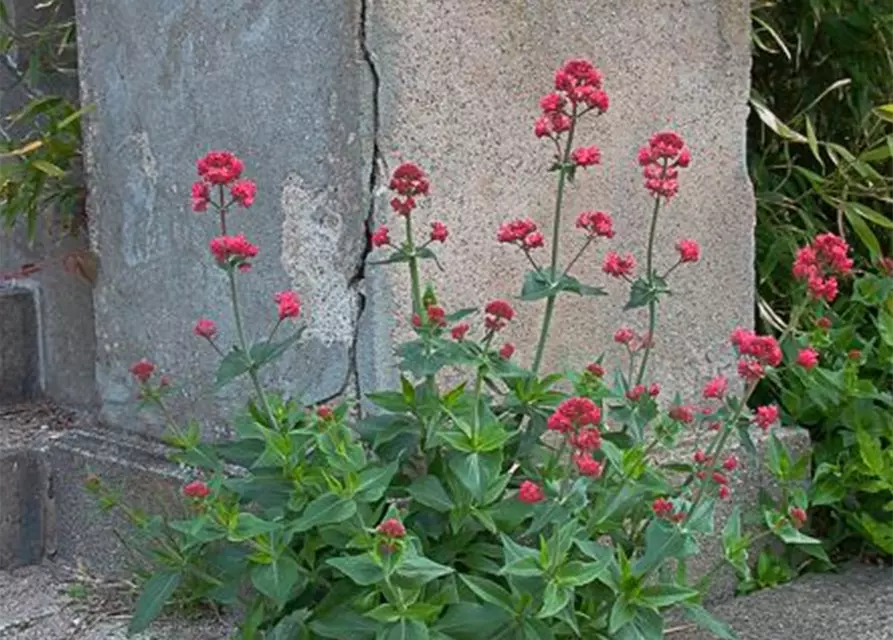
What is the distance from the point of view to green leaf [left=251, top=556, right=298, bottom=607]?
199cm

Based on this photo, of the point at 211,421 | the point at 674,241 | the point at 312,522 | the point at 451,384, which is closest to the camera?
the point at 312,522

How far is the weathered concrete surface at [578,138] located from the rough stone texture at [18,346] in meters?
1.04

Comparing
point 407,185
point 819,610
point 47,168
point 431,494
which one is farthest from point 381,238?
point 819,610

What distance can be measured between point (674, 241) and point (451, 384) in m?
0.61

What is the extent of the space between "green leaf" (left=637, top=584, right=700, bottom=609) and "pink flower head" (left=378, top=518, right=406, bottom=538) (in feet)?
1.26

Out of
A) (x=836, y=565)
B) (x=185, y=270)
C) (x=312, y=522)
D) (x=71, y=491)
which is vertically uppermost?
(x=185, y=270)

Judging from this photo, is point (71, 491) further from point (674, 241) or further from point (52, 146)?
point (674, 241)

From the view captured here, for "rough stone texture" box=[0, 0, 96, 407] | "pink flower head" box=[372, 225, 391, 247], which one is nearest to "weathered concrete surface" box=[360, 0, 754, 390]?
"pink flower head" box=[372, 225, 391, 247]

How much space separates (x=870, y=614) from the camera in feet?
9.10

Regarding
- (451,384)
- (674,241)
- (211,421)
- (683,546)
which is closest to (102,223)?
(211,421)

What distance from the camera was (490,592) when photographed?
201 cm

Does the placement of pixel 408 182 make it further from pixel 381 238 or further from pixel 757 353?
pixel 757 353

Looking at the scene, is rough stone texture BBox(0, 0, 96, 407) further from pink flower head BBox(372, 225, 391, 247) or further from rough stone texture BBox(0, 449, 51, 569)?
pink flower head BBox(372, 225, 391, 247)

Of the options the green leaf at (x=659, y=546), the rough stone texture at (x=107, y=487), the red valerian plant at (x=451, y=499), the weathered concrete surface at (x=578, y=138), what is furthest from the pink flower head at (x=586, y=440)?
the rough stone texture at (x=107, y=487)
